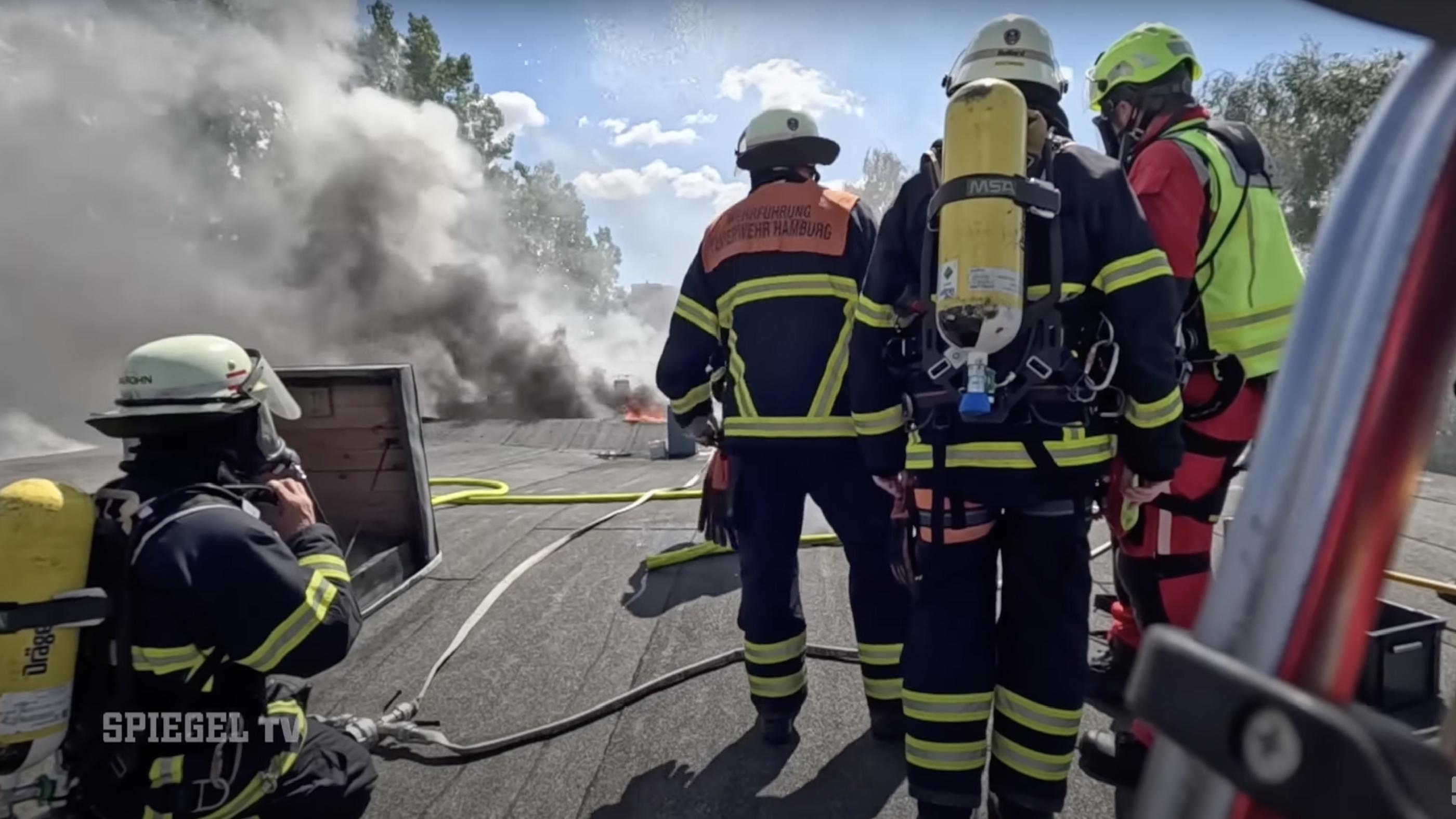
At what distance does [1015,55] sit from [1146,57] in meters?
0.82

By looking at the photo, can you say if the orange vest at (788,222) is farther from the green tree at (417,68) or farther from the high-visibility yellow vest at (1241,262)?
the green tree at (417,68)

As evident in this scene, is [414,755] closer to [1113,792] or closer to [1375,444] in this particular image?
[1113,792]

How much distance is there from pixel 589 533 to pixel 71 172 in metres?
25.7

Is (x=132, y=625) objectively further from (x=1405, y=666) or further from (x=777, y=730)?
(x=1405, y=666)

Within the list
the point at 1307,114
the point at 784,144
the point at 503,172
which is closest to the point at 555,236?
the point at 503,172

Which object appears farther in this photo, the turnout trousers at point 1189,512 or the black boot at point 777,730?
the black boot at point 777,730

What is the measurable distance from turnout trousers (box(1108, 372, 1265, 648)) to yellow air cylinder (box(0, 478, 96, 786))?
109 inches

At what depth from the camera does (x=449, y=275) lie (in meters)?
30.2

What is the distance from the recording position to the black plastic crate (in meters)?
2.58

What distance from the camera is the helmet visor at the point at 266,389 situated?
227 cm

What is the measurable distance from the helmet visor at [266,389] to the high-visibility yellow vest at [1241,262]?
2.86 m

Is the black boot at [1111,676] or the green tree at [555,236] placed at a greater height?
the green tree at [555,236]

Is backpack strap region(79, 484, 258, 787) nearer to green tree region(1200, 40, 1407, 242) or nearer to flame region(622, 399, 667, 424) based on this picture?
flame region(622, 399, 667, 424)

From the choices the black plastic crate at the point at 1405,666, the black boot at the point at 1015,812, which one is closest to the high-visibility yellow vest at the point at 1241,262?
the black plastic crate at the point at 1405,666
